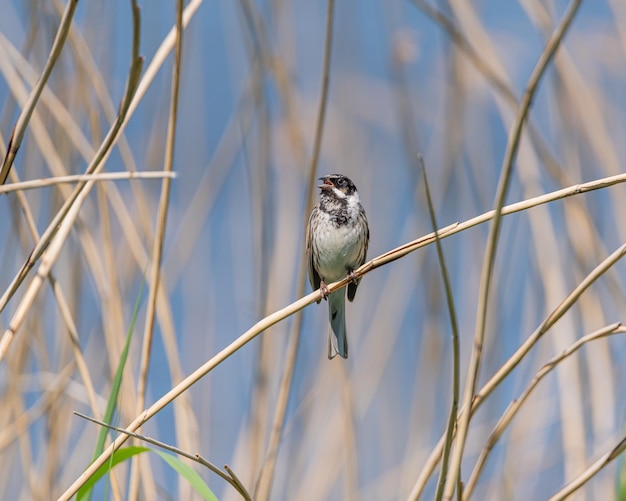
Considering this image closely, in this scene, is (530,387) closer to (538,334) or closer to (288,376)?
(538,334)

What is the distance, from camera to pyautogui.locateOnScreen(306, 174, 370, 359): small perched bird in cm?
307

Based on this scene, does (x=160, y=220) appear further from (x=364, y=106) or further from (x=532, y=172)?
Answer: (x=364, y=106)

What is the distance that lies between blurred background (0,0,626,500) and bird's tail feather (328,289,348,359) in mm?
74

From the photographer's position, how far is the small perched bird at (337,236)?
10.1 feet

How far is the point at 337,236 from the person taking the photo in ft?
10.1

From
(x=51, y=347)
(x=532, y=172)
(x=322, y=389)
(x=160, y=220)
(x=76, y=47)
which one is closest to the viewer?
(x=160, y=220)

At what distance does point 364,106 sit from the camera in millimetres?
3439

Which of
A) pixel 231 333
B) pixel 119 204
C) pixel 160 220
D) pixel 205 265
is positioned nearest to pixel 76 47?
pixel 119 204

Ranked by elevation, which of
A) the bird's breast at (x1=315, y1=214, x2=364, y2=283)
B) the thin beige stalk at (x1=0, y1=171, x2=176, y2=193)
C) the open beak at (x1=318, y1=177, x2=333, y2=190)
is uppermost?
the open beak at (x1=318, y1=177, x2=333, y2=190)

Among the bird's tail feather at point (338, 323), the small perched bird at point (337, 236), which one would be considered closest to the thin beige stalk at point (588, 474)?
the bird's tail feather at point (338, 323)

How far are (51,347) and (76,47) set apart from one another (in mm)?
1143

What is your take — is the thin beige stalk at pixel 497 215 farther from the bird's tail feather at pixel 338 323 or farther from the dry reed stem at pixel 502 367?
the bird's tail feather at pixel 338 323

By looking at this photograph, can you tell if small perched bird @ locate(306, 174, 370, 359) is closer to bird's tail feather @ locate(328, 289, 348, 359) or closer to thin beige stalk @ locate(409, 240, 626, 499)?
bird's tail feather @ locate(328, 289, 348, 359)

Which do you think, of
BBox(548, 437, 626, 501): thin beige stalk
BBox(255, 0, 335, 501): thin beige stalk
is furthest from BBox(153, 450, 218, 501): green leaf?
BBox(255, 0, 335, 501): thin beige stalk
